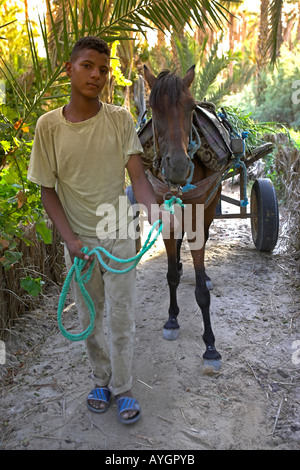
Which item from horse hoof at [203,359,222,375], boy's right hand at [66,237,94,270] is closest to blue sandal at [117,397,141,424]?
horse hoof at [203,359,222,375]

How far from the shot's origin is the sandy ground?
7.13 feet

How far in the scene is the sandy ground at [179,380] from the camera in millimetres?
2174

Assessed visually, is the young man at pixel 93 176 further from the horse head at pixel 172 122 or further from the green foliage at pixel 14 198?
the green foliage at pixel 14 198

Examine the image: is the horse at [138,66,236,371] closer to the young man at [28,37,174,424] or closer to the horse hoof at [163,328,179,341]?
the horse hoof at [163,328,179,341]

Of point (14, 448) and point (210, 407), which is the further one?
point (210, 407)

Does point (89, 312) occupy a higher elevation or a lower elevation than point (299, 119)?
lower

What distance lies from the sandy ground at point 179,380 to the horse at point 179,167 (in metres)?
0.23

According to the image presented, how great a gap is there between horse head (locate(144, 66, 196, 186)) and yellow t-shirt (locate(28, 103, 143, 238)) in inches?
9.4

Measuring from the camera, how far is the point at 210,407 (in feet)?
7.93

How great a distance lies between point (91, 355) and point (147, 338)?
0.98 meters

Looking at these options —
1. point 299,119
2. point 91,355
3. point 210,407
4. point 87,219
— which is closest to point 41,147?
point 87,219

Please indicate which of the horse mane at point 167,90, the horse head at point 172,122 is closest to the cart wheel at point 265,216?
the horse head at point 172,122

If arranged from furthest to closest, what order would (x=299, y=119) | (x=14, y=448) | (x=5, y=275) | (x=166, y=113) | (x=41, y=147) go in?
(x=299, y=119) < (x=5, y=275) < (x=166, y=113) < (x=14, y=448) < (x=41, y=147)

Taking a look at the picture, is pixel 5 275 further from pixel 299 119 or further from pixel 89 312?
pixel 299 119
